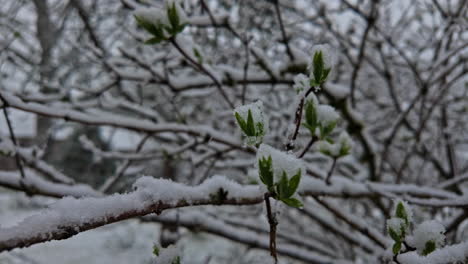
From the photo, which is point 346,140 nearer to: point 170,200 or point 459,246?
point 459,246

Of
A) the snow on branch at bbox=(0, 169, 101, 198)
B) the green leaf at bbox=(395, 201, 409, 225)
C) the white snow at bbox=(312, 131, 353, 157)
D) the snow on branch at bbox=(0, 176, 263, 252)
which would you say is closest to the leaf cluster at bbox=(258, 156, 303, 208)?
the snow on branch at bbox=(0, 176, 263, 252)

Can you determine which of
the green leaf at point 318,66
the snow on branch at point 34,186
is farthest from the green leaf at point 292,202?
the snow on branch at point 34,186

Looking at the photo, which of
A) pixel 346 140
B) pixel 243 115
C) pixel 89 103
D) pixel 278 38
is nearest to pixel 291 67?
pixel 278 38

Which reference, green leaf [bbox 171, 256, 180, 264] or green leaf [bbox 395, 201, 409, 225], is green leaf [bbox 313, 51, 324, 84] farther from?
green leaf [bbox 171, 256, 180, 264]

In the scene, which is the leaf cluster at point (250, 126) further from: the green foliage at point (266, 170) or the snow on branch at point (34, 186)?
the snow on branch at point (34, 186)

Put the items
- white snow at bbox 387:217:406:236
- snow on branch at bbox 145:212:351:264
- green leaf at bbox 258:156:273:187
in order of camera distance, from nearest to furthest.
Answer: green leaf at bbox 258:156:273:187 → white snow at bbox 387:217:406:236 → snow on branch at bbox 145:212:351:264

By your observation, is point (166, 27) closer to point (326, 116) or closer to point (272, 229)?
point (326, 116)

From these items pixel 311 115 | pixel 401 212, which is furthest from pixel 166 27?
pixel 401 212
